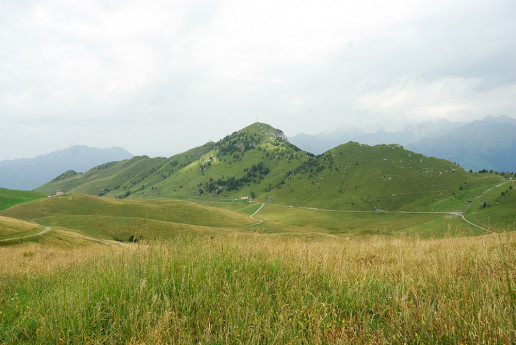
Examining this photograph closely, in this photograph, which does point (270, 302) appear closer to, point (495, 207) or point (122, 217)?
point (122, 217)

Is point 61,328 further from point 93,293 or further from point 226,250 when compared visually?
point 226,250

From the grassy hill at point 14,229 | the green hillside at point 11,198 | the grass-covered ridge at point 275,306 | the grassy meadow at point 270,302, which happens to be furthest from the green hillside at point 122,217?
the grass-covered ridge at point 275,306

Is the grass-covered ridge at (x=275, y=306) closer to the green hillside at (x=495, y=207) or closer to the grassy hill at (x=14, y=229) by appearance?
the grassy hill at (x=14, y=229)

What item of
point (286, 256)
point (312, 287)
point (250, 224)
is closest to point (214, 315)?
point (312, 287)

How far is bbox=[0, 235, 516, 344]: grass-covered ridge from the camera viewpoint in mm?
3509

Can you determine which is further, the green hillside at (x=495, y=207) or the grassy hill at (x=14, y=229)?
the green hillside at (x=495, y=207)

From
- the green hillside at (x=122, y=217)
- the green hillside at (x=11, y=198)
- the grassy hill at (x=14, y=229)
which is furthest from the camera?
the green hillside at (x=11, y=198)

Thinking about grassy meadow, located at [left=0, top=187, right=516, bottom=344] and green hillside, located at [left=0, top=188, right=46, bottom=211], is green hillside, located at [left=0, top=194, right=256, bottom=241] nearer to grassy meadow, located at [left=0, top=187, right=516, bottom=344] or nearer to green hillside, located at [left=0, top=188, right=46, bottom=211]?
green hillside, located at [left=0, top=188, right=46, bottom=211]

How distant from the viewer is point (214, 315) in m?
4.21

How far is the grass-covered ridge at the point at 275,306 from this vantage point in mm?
3509

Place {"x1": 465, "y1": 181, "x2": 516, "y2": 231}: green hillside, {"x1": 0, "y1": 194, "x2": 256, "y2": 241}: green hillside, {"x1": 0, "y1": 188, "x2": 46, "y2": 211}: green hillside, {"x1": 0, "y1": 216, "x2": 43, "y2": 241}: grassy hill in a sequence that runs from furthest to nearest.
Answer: {"x1": 465, "y1": 181, "x2": 516, "y2": 231}: green hillside < {"x1": 0, "y1": 188, "x2": 46, "y2": 211}: green hillside < {"x1": 0, "y1": 194, "x2": 256, "y2": 241}: green hillside < {"x1": 0, "y1": 216, "x2": 43, "y2": 241}: grassy hill

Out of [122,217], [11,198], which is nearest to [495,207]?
[122,217]

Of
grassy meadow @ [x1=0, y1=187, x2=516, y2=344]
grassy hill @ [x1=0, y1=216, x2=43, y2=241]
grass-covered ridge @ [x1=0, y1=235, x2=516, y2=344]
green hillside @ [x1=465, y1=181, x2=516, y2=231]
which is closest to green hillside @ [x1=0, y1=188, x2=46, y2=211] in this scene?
grassy hill @ [x1=0, y1=216, x2=43, y2=241]

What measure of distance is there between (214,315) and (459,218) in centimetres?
18039
